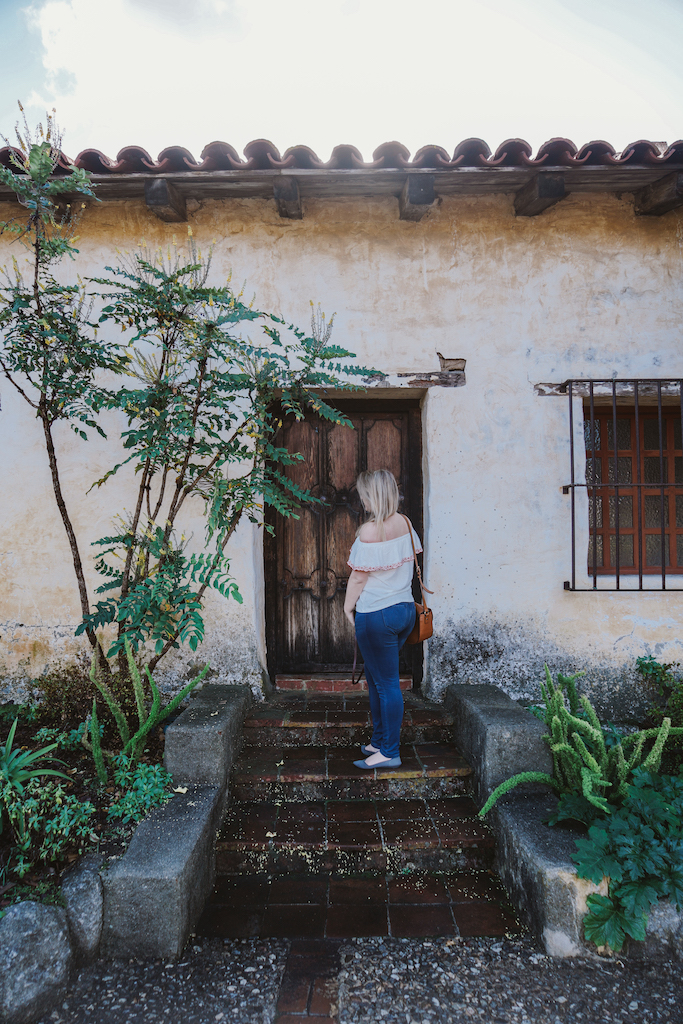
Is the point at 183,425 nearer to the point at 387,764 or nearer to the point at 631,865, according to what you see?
the point at 387,764

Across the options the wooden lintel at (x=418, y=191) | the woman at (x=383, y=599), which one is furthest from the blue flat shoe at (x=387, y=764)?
the wooden lintel at (x=418, y=191)

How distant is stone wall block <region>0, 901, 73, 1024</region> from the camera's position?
6.40 feet

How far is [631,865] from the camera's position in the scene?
225 cm

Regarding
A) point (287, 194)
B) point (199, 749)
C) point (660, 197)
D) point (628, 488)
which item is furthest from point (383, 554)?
point (660, 197)

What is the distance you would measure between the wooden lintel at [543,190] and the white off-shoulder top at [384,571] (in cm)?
248

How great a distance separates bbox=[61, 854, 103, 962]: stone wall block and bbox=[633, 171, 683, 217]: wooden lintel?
5064mm

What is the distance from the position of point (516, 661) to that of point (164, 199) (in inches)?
157

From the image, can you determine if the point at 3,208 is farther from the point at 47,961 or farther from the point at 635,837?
the point at 635,837

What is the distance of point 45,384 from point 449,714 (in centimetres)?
317

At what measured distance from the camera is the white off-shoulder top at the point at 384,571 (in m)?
3.12

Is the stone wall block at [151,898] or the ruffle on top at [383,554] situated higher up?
Result: the ruffle on top at [383,554]

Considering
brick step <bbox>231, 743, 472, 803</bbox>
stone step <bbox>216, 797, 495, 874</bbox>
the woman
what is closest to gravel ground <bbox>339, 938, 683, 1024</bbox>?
stone step <bbox>216, 797, 495, 874</bbox>

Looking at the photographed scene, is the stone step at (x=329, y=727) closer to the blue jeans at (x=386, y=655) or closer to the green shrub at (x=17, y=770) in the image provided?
the blue jeans at (x=386, y=655)

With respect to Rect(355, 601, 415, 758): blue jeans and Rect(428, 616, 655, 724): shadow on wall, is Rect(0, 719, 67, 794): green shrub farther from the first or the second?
Rect(428, 616, 655, 724): shadow on wall
